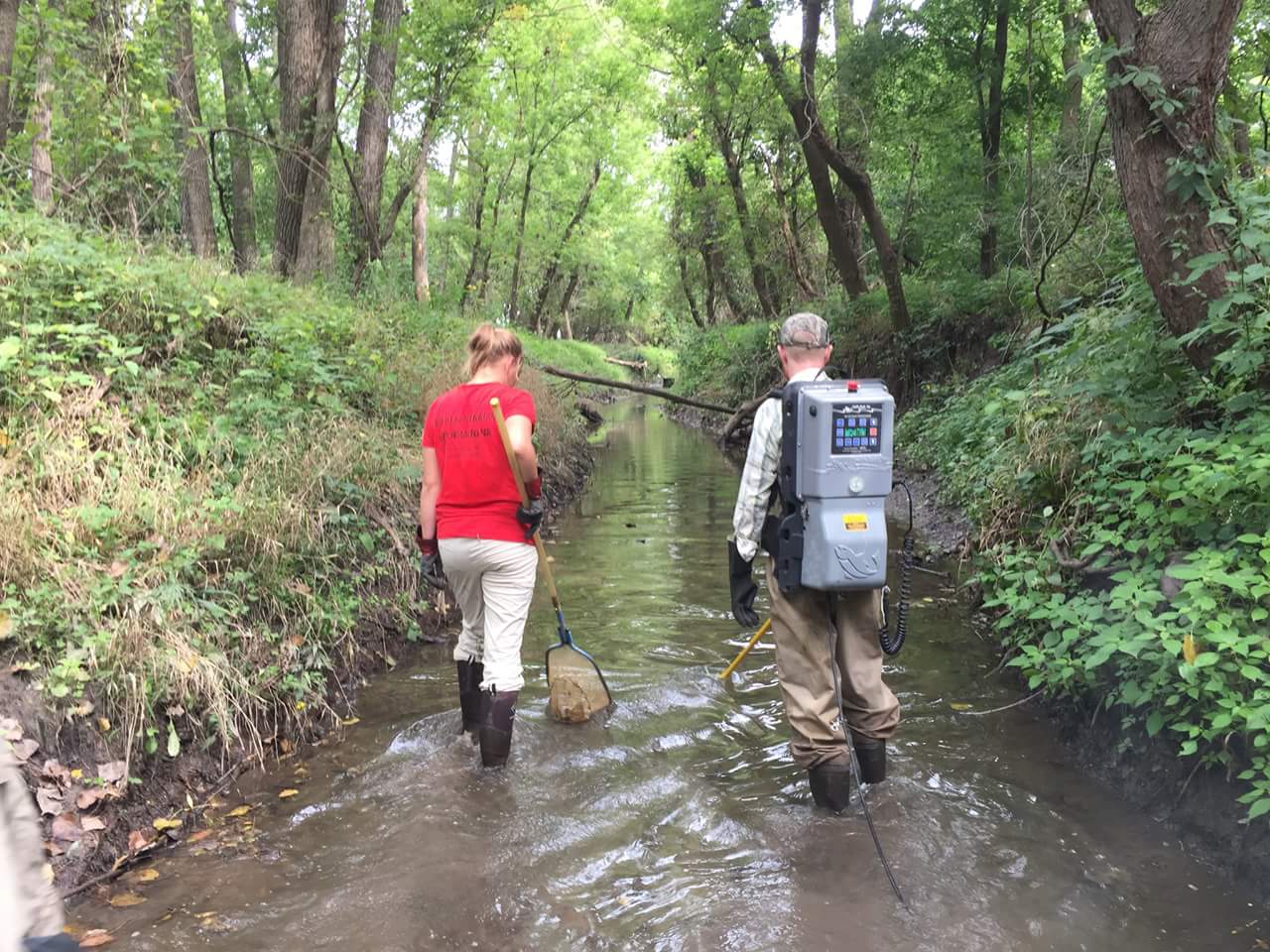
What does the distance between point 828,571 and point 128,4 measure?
10023 millimetres

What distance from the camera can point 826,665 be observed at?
3.75 m

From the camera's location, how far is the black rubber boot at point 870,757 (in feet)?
12.7

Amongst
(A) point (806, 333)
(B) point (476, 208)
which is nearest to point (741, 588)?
(A) point (806, 333)

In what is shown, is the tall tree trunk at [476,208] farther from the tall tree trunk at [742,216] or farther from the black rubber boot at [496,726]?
the black rubber boot at [496,726]

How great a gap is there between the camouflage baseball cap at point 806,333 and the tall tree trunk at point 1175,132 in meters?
2.09

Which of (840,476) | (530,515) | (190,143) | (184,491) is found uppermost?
(190,143)

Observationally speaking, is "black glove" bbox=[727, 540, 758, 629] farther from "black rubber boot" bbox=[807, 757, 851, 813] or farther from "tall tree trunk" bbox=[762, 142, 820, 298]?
"tall tree trunk" bbox=[762, 142, 820, 298]

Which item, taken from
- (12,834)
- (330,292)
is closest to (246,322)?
(330,292)

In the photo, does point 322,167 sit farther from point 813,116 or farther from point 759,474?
point 759,474

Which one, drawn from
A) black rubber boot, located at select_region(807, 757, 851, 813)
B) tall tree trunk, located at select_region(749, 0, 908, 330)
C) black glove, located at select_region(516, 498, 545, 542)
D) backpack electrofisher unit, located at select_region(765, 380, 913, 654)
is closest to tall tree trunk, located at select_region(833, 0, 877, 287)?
tall tree trunk, located at select_region(749, 0, 908, 330)

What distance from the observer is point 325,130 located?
980 cm

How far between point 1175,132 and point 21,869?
18.8ft

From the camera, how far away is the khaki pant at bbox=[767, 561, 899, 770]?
3730 mm

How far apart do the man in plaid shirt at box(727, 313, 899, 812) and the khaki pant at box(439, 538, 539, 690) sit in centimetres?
111
